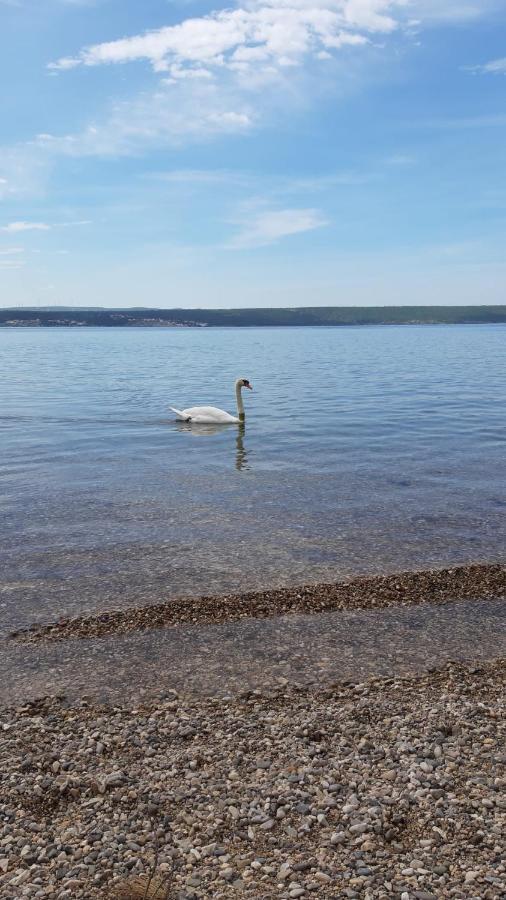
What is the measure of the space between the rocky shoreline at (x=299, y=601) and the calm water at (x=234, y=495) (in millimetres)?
524

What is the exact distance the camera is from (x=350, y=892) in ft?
17.0

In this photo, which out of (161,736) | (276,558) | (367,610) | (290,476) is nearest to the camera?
(161,736)

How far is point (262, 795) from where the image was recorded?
6.27m

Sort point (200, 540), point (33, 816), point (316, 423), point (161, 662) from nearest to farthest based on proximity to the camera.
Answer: point (33, 816), point (161, 662), point (200, 540), point (316, 423)

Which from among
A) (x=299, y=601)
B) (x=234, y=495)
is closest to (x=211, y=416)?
(x=234, y=495)

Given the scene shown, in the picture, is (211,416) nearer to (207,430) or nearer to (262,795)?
(207,430)

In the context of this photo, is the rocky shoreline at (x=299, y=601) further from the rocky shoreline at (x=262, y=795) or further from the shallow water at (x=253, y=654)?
the rocky shoreline at (x=262, y=795)

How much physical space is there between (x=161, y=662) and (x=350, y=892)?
14.7ft

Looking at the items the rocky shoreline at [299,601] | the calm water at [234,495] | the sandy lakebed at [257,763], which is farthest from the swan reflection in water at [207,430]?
the sandy lakebed at [257,763]

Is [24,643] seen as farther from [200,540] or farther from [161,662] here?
[200,540]

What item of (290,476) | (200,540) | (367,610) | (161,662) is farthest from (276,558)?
(290,476)

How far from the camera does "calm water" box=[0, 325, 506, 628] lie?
41.8ft

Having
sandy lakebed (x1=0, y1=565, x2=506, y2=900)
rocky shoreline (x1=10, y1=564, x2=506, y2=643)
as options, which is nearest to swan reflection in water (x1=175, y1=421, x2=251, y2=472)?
rocky shoreline (x1=10, y1=564, x2=506, y2=643)

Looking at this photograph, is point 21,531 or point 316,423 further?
point 316,423
